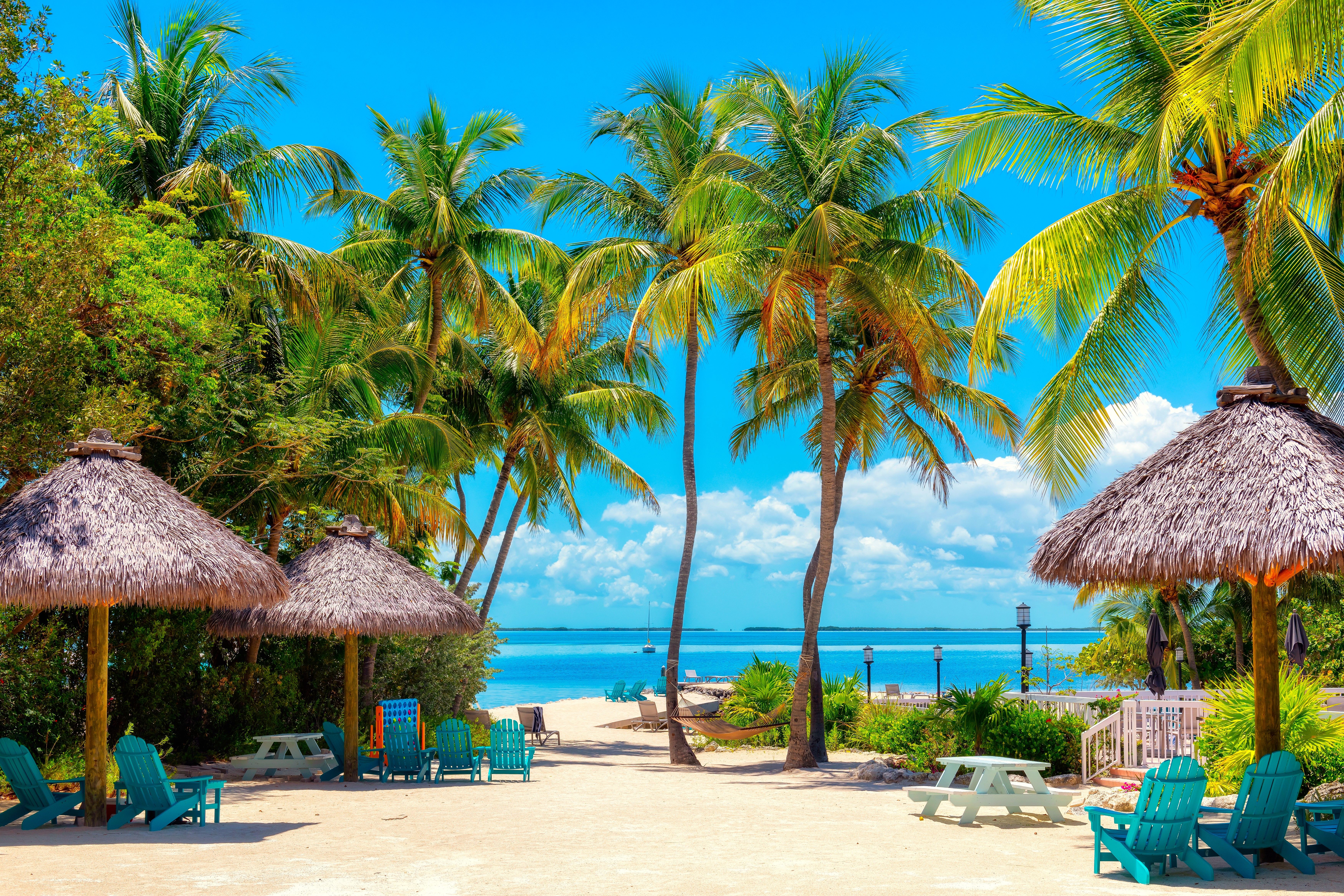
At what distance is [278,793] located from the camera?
1190cm

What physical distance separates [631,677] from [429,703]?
210 ft

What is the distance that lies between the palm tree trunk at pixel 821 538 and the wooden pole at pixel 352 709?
19.3 feet

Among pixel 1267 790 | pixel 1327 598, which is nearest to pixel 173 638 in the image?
pixel 1267 790

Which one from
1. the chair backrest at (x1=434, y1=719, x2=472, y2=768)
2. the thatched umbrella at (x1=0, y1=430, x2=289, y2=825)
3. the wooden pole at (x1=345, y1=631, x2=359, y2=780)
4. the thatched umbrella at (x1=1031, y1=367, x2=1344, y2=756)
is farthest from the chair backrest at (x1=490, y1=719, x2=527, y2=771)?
the thatched umbrella at (x1=1031, y1=367, x2=1344, y2=756)

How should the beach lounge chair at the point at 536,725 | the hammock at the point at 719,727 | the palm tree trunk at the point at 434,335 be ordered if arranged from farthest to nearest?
the beach lounge chair at the point at 536,725 → the palm tree trunk at the point at 434,335 → the hammock at the point at 719,727

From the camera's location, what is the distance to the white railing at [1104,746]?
40.3ft

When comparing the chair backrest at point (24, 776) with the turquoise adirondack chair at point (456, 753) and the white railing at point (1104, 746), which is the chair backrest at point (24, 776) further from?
the white railing at point (1104, 746)

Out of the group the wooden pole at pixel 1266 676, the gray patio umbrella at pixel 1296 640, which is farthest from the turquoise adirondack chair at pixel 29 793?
the gray patio umbrella at pixel 1296 640

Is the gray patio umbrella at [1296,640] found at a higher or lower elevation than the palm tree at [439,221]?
lower

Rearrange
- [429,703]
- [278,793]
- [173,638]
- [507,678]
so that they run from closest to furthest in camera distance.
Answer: [278,793] < [173,638] < [429,703] < [507,678]

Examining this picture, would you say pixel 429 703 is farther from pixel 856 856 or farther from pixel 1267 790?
pixel 1267 790

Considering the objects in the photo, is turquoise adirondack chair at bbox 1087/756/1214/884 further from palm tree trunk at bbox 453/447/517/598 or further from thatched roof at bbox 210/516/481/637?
palm tree trunk at bbox 453/447/517/598

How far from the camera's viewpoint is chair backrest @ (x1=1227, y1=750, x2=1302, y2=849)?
720 cm

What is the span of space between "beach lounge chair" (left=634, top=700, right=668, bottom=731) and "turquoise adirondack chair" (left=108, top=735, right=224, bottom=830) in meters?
15.1
